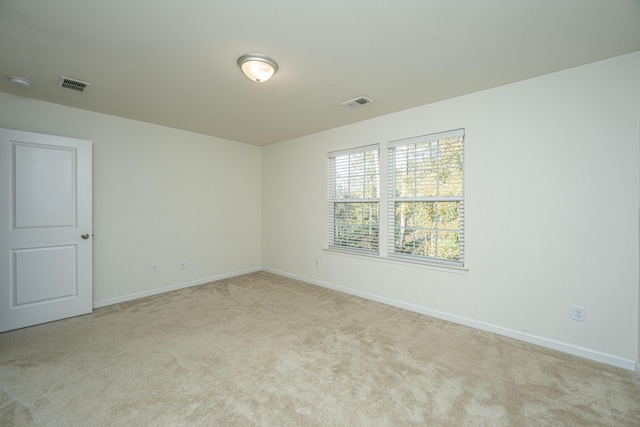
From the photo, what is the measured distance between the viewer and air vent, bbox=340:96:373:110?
10.1ft

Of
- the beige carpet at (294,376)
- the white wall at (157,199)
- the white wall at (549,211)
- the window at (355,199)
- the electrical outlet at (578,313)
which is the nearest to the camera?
the beige carpet at (294,376)

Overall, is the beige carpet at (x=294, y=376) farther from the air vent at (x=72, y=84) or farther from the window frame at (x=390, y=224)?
the air vent at (x=72, y=84)

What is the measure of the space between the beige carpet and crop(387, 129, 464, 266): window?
86cm

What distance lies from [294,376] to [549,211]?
104 inches

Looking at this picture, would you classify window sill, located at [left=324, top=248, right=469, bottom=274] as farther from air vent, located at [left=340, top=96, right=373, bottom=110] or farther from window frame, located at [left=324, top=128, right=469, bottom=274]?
air vent, located at [left=340, top=96, right=373, bottom=110]

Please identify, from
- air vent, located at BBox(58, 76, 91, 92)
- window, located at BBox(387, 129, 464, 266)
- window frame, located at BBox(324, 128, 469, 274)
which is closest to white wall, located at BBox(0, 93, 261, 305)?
air vent, located at BBox(58, 76, 91, 92)

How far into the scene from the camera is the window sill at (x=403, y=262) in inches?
120

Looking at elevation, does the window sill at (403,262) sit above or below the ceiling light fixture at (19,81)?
below

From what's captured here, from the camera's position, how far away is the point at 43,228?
3031mm

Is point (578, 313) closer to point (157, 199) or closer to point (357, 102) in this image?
point (357, 102)

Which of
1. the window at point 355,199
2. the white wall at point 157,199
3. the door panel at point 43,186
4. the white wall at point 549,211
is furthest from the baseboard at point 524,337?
the door panel at point 43,186

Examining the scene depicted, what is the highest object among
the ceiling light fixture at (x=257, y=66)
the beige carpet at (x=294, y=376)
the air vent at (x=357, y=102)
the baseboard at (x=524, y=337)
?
the air vent at (x=357, y=102)

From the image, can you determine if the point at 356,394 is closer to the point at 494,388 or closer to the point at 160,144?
the point at 494,388

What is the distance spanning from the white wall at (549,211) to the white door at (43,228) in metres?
3.88
